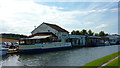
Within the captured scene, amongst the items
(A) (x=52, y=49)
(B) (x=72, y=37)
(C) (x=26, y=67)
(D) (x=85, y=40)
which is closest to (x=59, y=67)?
(C) (x=26, y=67)

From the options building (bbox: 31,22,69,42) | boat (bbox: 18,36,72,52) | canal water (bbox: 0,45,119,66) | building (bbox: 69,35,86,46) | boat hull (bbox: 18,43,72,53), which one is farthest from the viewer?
building (bbox: 69,35,86,46)

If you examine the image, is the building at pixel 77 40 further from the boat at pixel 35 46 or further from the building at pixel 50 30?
the boat at pixel 35 46

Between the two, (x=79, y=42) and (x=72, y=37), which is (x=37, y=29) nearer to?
(x=72, y=37)

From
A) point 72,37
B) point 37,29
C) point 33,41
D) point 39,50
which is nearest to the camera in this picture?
point 39,50

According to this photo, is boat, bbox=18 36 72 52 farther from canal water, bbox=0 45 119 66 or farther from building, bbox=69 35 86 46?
building, bbox=69 35 86 46

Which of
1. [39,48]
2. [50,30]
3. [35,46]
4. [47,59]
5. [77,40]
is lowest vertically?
[47,59]

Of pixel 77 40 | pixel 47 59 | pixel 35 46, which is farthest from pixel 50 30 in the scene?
pixel 47 59

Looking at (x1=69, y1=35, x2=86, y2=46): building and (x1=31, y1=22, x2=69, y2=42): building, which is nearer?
(x1=31, y1=22, x2=69, y2=42): building

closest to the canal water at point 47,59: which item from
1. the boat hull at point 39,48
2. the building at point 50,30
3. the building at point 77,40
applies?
the boat hull at point 39,48

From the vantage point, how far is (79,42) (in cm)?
7225

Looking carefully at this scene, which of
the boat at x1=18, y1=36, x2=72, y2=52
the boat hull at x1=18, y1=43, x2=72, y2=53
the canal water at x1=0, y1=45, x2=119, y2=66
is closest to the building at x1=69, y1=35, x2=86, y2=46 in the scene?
the boat at x1=18, y1=36, x2=72, y2=52

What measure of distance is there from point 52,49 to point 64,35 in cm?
1996

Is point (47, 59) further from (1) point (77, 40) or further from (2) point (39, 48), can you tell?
(1) point (77, 40)

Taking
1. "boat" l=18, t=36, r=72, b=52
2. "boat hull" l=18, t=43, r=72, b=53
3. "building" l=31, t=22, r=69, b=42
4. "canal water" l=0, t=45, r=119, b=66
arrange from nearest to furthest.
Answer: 1. "canal water" l=0, t=45, r=119, b=66
2. "boat hull" l=18, t=43, r=72, b=53
3. "boat" l=18, t=36, r=72, b=52
4. "building" l=31, t=22, r=69, b=42
